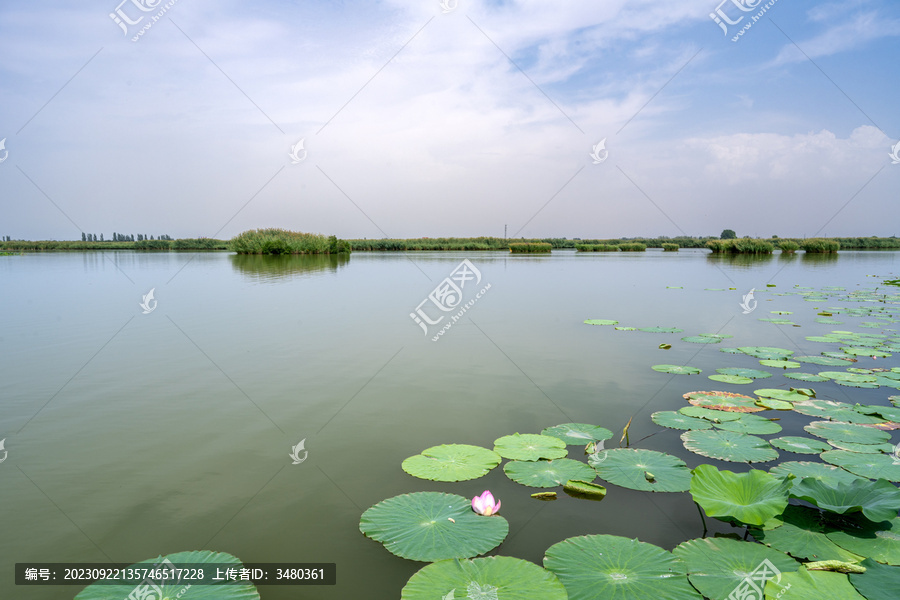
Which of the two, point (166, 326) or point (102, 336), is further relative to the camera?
point (166, 326)

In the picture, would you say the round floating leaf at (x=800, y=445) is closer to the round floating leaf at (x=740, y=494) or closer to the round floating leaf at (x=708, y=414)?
the round floating leaf at (x=708, y=414)

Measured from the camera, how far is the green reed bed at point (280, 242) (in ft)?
102

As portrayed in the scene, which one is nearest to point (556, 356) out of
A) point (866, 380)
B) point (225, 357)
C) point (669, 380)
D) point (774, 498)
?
point (669, 380)

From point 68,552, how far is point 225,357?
318 centimetres

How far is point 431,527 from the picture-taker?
193 centimetres

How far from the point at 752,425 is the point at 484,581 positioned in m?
2.40

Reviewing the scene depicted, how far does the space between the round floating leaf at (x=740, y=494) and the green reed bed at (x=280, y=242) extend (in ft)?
104

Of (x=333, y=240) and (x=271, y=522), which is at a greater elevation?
(x=333, y=240)

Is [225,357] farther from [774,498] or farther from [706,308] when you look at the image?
[706,308]

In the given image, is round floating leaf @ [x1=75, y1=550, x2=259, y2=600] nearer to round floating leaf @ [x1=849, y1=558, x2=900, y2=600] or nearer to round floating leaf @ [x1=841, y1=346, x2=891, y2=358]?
round floating leaf @ [x1=849, y1=558, x2=900, y2=600]

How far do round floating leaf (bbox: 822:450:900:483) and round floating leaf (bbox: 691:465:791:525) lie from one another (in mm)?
873

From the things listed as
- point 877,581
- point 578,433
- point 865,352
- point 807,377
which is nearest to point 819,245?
point 865,352

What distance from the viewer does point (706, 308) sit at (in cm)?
846

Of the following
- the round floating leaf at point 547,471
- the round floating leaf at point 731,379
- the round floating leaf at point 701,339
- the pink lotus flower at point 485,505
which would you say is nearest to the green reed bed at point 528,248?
the round floating leaf at point 701,339
